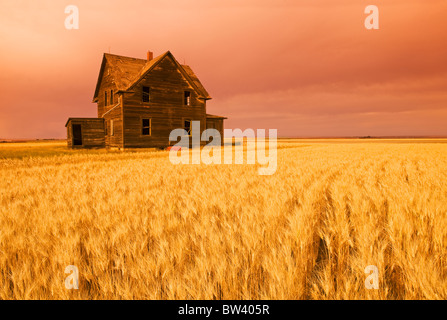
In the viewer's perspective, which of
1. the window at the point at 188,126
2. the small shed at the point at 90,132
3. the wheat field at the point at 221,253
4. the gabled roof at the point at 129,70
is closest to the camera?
the wheat field at the point at 221,253

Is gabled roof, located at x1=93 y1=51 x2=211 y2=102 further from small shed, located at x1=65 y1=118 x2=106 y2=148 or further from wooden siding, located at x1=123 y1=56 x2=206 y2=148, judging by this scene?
small shed, located at x1=65 y1=118 x2=106 y2=148

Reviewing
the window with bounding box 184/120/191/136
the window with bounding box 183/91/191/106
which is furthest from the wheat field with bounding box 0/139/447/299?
the window with bounding box 183/91/191/106

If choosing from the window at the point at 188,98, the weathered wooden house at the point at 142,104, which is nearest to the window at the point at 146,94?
the weathered wooden house at the point at 142,104

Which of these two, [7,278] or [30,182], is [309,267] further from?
[30,182]

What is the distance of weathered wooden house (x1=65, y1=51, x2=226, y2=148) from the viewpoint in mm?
21641

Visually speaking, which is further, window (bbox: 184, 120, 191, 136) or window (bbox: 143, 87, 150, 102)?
window (bbox: 184, 120, 191, 136)

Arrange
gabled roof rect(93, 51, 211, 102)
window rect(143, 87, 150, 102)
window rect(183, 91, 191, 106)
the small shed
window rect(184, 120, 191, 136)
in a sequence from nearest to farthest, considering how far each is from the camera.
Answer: gabled roof rect(93, 51, 211, 102) → window rect(143, 87, 150, 102) → window rect(183, 91, 191, 106) → the small shed → window rect(184, 120, 191, 136)

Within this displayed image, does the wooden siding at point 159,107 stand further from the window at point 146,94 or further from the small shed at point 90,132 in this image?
the small shed at point 90,132

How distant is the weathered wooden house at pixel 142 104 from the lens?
21641 mm

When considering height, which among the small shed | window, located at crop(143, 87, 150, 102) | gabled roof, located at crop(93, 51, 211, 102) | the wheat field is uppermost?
gabled roof, located at crop(93, 51, 211, 102)

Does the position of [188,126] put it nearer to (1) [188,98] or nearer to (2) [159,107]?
(1) [188,98]

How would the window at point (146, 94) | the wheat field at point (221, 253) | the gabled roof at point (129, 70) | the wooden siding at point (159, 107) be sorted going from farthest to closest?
the window at point (146, 94)
the gabled roof at point (129, 70)
the wooden siding at point (159, 107)
the wheat field at point (221, 253)
